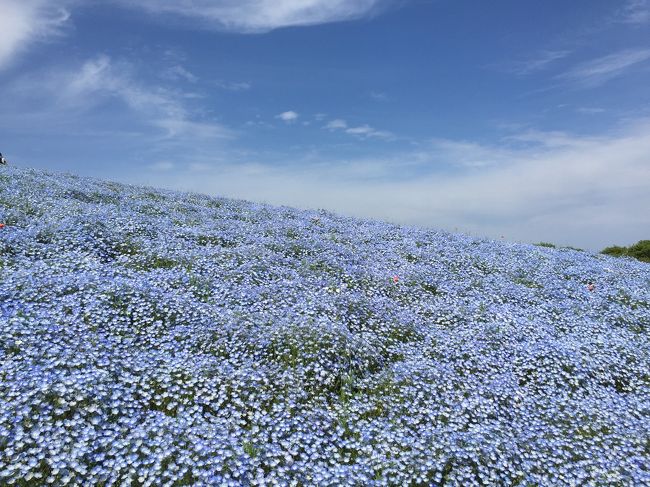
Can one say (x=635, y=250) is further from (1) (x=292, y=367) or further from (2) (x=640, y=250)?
(1) (x=292, y=367)

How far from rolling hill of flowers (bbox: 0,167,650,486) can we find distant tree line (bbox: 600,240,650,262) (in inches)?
534

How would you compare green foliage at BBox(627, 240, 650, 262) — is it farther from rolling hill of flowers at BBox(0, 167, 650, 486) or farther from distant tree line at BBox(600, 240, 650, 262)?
rolling hill of flowers at BBox(0, 167, 650, 486)

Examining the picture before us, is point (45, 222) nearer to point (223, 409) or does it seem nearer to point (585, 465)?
point (223, 409)

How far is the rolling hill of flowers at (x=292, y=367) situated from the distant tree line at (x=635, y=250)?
13560 millimetres

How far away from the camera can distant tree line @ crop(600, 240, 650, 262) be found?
2252 centimetres

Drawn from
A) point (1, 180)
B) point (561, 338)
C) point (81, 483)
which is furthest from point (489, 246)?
point (1, 180)

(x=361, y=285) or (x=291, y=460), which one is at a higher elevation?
(x=361, y=285)

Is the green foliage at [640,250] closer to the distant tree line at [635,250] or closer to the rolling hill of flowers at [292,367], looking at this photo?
the distant tree line at [635,250]

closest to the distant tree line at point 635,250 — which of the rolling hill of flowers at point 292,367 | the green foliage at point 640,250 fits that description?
the green foliage at point 640,250

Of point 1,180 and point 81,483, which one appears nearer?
point 81,483

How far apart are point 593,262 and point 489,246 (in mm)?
3231

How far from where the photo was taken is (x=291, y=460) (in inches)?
192

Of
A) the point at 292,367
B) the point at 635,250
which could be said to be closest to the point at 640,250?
the point at 635,250

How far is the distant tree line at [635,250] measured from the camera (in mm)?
22516
